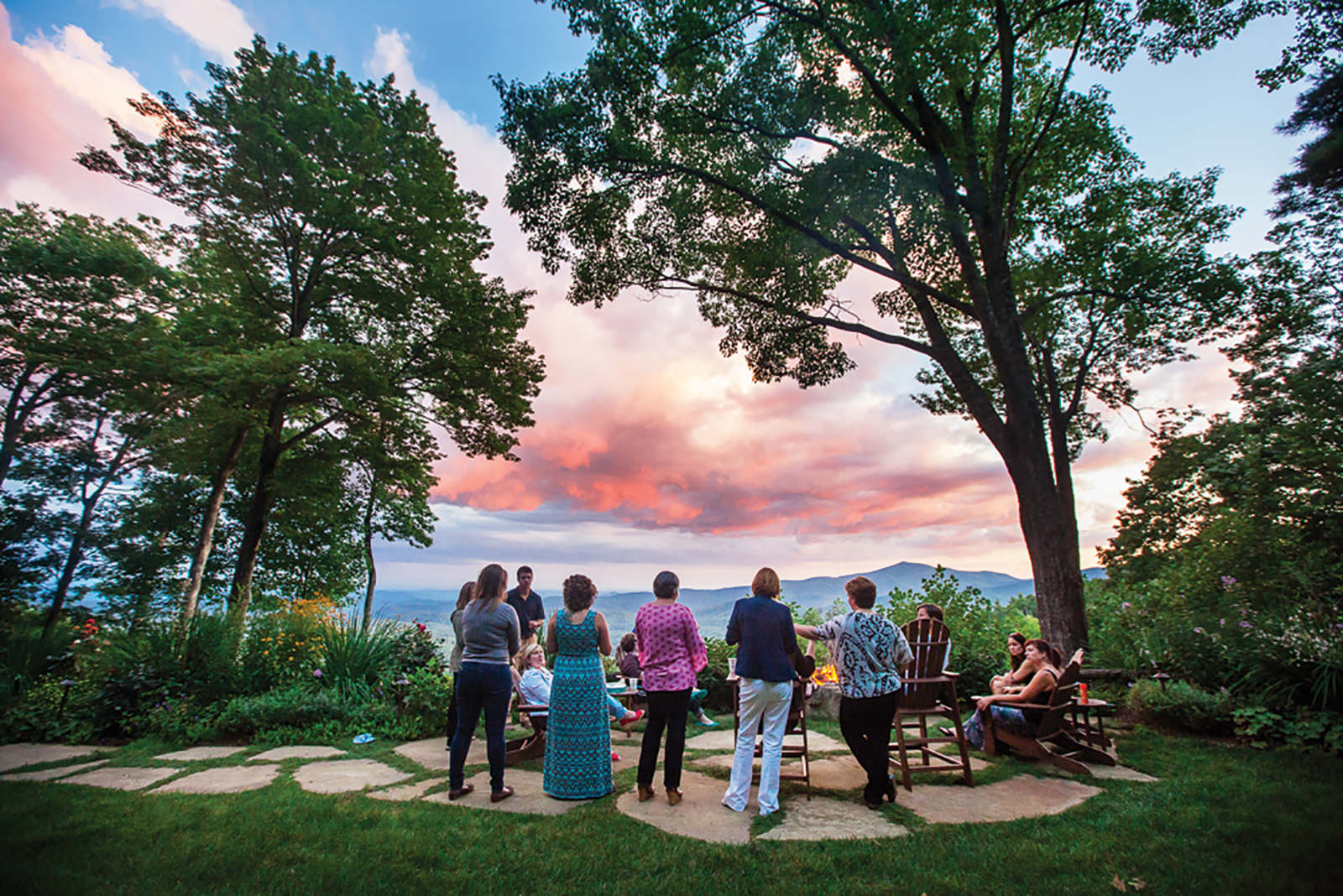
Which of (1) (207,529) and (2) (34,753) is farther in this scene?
(1) (207,529)

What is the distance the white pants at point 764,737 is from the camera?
4246 millimetres

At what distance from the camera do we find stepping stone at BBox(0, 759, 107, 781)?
196 inches

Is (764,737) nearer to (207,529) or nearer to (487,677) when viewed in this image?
(487,677)

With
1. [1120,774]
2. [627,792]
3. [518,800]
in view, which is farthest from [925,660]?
[518,800]

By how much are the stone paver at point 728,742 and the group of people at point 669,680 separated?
181cm

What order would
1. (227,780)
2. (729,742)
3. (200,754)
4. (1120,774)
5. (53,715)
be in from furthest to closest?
(53,715) → (729,742) → (200,754) → (1120,774) → (227,780)

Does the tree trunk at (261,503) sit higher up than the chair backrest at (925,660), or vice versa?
the tree trunk at (261,503)

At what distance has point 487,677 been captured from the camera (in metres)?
4.54

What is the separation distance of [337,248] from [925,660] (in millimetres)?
14843

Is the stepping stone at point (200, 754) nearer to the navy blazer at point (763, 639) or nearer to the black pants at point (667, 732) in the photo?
the black pants at point (667, 732)

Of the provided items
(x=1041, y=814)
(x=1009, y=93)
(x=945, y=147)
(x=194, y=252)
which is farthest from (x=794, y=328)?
(x=194, y=252)

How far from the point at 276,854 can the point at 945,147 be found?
12317 mm

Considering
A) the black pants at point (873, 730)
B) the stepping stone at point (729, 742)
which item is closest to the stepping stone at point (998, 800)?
the black pants at point (873, 730)

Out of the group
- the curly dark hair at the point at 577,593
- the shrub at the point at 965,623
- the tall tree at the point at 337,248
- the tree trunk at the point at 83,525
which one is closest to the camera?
the curly dark hair at the point at 577,593
